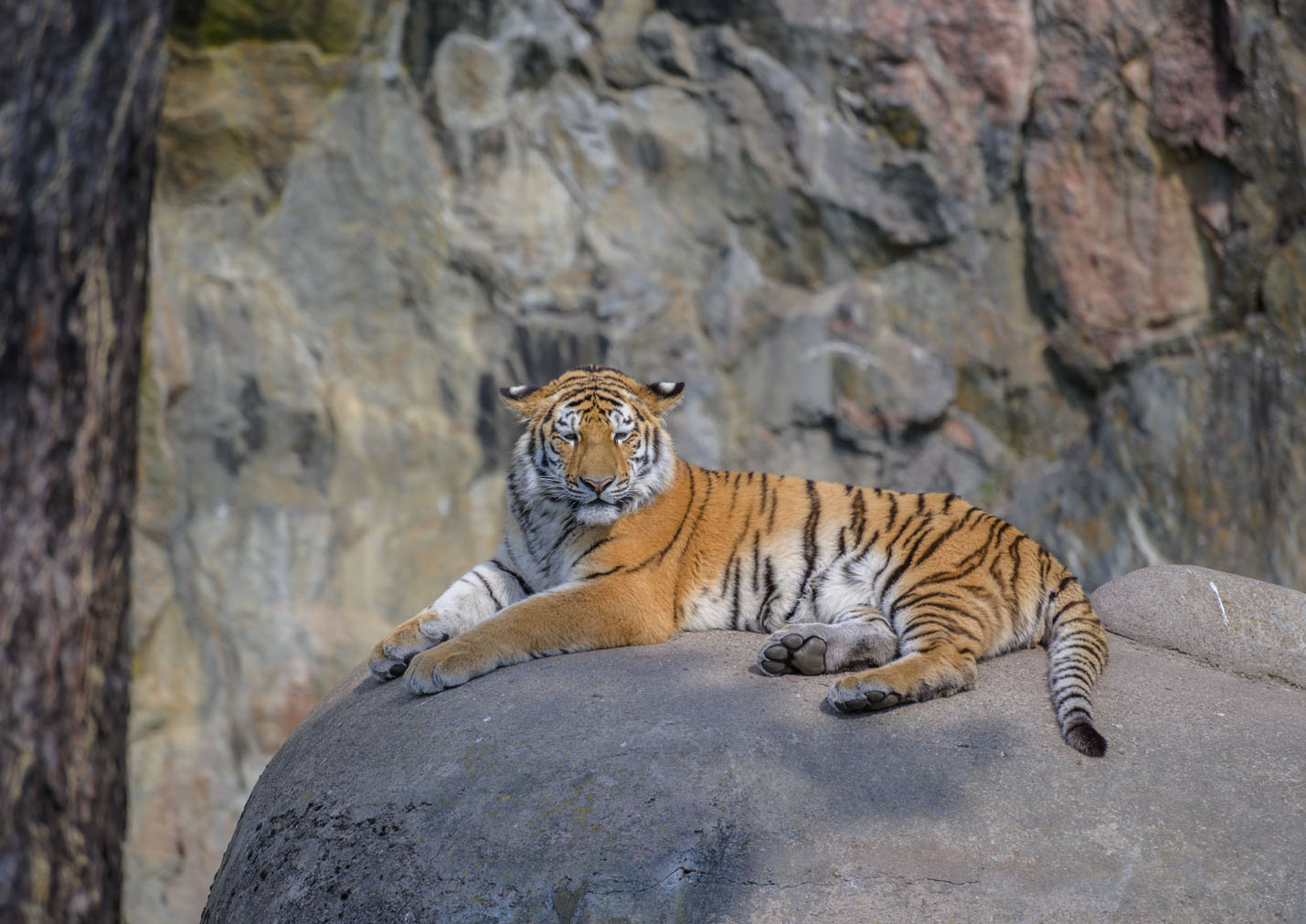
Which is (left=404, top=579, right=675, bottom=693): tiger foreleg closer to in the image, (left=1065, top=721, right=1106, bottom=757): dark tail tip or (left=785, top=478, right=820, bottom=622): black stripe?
(left=785, top=478, right=820, bottom=622): black stripe

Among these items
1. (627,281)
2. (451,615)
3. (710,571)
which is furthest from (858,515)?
(627,281)

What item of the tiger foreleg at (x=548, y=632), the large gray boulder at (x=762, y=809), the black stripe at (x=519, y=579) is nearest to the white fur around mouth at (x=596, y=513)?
the tiger foreleg at (x=548, y=632)

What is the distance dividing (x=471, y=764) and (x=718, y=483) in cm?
175

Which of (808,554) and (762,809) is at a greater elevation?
(808,554)

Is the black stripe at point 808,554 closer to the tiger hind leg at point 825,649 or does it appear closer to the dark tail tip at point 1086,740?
the tiger hind leg at point 825,649

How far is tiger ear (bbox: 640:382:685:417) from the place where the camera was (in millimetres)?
4809

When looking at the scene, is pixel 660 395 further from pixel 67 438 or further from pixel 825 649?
pixel 67 438

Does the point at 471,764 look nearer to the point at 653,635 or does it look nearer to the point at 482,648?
the point at 482,648

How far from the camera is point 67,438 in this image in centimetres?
273

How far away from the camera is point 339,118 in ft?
25.6

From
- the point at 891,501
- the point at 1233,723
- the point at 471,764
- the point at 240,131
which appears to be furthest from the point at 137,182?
the point at 240,131

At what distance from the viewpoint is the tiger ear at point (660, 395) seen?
15.8ft

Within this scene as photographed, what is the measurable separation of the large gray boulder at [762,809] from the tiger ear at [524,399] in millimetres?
1126

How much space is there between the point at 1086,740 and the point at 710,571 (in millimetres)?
1517
